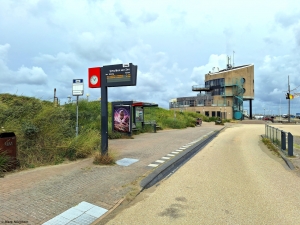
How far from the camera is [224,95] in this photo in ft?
231

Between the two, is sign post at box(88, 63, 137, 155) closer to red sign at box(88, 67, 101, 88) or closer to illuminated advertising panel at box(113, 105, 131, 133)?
red sign at box(88, 67, 101, 88)

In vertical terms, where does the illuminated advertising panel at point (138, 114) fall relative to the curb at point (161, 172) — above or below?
above

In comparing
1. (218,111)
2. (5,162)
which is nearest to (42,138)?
(5,162)

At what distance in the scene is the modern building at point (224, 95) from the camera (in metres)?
68.6

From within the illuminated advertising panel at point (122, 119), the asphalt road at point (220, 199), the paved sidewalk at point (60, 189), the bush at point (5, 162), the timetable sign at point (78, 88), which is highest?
the timetable sign at point (78, 88)

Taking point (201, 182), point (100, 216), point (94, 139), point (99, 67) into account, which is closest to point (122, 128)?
point (94, 139)

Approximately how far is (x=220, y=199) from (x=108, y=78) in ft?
15.2

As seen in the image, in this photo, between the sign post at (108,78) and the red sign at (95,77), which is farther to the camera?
the red sign at (95,77)

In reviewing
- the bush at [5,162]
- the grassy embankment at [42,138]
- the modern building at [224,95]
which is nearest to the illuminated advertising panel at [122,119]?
the grassy embankment at [42,138]

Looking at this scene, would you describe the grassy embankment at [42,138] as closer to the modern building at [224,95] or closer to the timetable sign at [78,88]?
the timetable sign at [78,88]

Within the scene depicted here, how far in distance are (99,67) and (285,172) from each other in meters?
6.48

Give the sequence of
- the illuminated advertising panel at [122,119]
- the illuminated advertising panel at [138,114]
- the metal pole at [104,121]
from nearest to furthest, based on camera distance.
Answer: the metal pole at [104,121]
the illuminated advertising panel at [122,119]
the illuminated advertising panel at [138,114]

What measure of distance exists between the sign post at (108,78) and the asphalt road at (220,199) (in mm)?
2520

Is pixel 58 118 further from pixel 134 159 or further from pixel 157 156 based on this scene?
pixel 157 156
